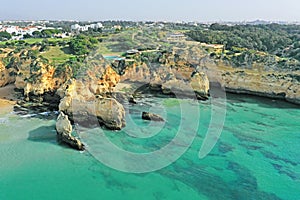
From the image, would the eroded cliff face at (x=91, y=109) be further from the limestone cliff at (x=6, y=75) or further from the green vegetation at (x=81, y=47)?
the green vegetation at (x=81, y=47)

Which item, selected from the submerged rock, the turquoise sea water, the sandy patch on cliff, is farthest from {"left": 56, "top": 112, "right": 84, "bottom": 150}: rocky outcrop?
the sandy patch on cliff

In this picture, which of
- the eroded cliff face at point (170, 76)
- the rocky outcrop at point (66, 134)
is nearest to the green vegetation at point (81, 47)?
the eroded cliff face at point (170, 76)

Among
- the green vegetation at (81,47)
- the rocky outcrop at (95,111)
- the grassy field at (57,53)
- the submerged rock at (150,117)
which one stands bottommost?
the submerged rock at (150,117)

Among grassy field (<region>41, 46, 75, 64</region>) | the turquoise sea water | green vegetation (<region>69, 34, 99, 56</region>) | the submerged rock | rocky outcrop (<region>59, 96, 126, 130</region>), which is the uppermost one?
green vegetation (<region>69, 34, 99, 56</region>)

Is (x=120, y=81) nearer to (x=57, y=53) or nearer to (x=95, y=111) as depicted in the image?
(x=95, y=111)

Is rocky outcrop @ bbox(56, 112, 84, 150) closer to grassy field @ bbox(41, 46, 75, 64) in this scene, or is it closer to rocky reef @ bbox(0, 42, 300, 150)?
rocky reef @ bbox(0, 42, 300, 150)

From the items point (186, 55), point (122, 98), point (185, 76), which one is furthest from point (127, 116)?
point (186, 55)

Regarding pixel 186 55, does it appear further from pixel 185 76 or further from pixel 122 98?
pixel 122 98
